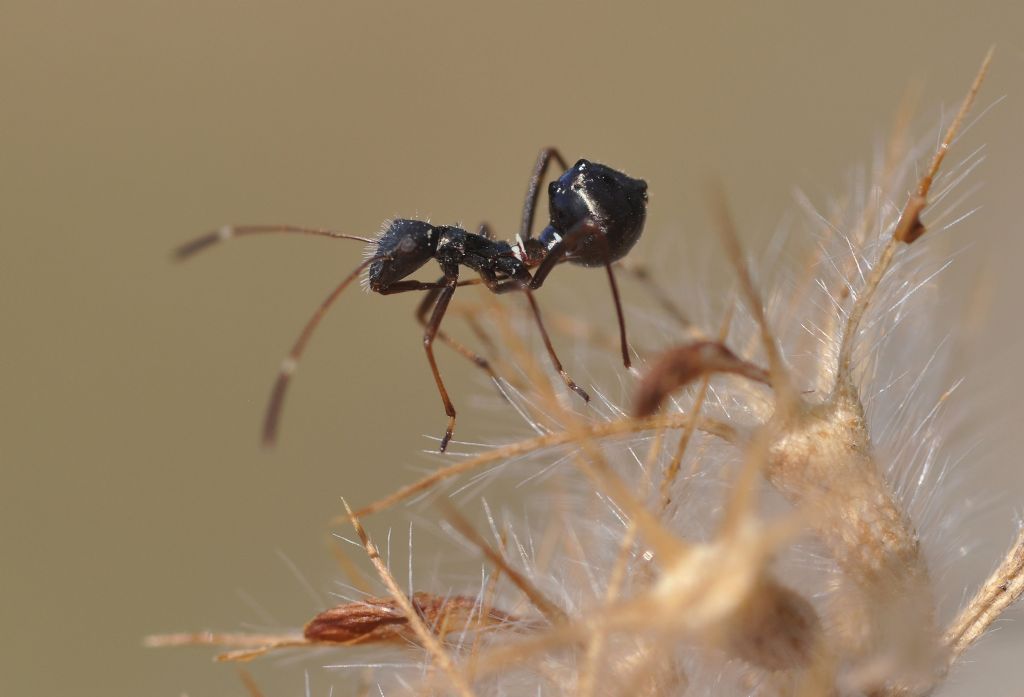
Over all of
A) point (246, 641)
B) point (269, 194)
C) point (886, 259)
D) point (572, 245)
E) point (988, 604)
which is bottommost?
point (269, 194)

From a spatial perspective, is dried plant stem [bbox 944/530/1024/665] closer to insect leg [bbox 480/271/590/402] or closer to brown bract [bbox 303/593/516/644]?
brown bract [bbox 303/593/516/644]

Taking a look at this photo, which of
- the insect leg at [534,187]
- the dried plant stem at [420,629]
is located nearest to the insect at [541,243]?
the insect leg at [534,187]

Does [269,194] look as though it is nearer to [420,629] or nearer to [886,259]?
[420,629]

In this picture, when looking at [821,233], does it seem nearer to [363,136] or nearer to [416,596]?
[416,596]

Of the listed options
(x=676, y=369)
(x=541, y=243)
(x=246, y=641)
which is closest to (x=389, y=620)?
(x=246, y=641)

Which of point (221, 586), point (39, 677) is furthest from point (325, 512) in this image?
point (39, 677)

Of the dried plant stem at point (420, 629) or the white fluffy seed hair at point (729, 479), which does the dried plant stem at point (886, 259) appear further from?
the dried plant stem at point (420, 629)

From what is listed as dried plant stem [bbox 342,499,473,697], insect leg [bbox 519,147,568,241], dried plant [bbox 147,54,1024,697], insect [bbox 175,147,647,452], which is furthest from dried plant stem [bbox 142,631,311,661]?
insect leg [bbox 519,147,568,241]
